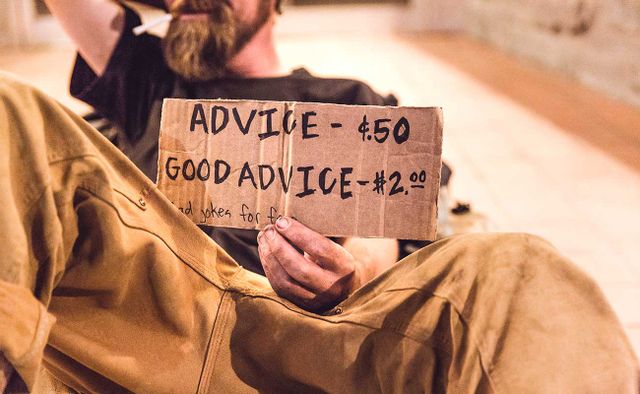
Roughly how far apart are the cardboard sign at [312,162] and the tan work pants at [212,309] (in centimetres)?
5

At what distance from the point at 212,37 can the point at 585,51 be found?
282 cm

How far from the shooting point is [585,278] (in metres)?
0.65

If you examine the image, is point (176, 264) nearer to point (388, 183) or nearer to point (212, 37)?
point (388, 183)

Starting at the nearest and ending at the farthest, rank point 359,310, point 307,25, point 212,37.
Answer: point 359,310, point 212,37, point 307,25

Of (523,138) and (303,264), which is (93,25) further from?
(523,138)

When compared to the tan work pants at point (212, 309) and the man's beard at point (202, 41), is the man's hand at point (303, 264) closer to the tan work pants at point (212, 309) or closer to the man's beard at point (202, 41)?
the tan work pants at point (212, 309)

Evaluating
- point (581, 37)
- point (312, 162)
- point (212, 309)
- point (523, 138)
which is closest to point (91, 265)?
point (212, 309)

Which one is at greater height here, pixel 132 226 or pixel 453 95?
pixel 453 95

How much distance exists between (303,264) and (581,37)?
10.7ft

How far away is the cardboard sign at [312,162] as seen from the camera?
743 millimetres

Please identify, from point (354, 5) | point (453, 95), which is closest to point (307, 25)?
point (354, 5)

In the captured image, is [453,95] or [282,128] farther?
[453,95]

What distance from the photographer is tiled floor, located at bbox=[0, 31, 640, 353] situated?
5.98 ft

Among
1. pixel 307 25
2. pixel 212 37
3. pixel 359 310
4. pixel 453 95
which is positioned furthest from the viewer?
pixel 307 25
